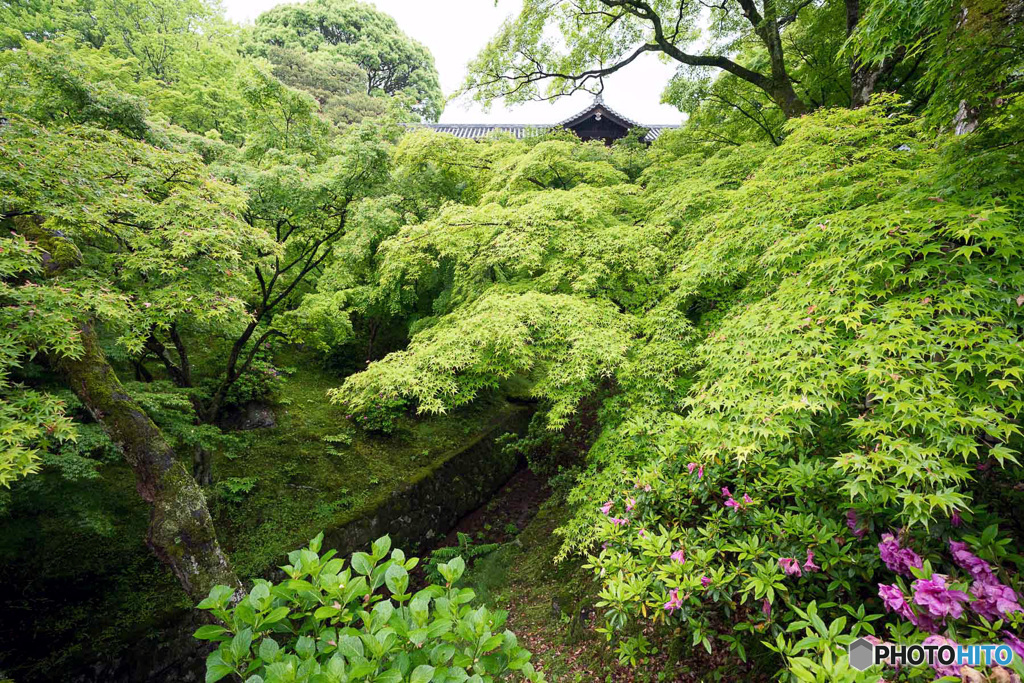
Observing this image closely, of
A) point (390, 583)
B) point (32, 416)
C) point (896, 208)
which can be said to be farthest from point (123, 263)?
point (896, 208)

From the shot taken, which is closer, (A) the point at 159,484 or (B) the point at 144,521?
(A) the point at 159,484

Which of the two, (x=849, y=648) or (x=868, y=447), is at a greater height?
(x=868, y=447)

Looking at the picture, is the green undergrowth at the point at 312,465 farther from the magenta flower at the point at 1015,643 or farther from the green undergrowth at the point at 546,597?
the magenta flower at the point at 1015,643

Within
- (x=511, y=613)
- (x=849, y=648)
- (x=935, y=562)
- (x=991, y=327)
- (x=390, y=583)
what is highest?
(x=991, y=327)

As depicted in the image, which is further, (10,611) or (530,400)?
(530,400)

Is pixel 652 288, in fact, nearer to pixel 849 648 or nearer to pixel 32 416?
pixel 849 648

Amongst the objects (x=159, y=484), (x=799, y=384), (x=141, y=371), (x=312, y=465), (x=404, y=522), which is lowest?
(x=404, y=522)

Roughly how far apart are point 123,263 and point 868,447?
6.97 metres

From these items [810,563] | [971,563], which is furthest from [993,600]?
[810,563]

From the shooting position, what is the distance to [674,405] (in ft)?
13.4

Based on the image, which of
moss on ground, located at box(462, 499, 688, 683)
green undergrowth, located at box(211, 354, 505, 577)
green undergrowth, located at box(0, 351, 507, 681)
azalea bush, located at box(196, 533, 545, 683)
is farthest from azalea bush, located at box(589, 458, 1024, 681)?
green undergrowth, located at box(0, 351, 507, 681)

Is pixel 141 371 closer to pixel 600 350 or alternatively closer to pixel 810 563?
pixel 600 350

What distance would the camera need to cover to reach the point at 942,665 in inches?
76.2

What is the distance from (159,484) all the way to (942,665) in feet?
19.5
